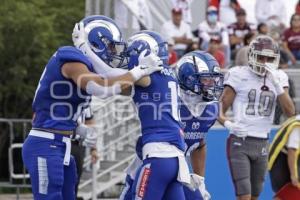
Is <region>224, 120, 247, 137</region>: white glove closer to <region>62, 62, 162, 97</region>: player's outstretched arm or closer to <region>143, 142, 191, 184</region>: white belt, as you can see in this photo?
<region>143, 142, 191, 184</region>: white belt

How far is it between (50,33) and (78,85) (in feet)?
57.8

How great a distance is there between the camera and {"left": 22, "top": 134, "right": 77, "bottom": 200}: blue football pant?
7.80m

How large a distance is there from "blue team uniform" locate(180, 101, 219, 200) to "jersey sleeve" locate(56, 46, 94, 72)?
128cm

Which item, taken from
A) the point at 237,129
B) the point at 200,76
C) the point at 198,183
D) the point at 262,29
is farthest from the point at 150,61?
the point at 262,29

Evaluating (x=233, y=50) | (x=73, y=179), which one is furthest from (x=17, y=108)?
(x=73, y=179)

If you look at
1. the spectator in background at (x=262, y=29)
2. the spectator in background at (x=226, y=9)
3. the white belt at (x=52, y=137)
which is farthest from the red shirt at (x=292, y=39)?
the white belt at (x=52, y=137)

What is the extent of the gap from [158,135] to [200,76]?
107 centimetres

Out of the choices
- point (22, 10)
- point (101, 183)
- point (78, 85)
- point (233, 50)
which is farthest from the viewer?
point (22, 10)

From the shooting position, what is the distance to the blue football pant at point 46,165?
25.6 feet

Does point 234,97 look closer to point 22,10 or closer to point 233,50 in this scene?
point 233,50

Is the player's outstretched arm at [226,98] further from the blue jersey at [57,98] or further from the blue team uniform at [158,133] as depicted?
the blue jersey at [57,98]

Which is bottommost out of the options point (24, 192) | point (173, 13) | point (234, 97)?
point (24, 192)

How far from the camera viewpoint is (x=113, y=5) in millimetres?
Result: 14742

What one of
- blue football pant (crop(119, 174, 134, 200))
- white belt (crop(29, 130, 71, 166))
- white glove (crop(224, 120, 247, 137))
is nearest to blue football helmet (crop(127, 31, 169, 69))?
white belt (crop(29, 130, 71, 166))
